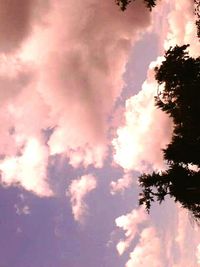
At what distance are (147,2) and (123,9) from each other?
6.72 feet

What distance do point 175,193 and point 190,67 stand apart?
434 inches

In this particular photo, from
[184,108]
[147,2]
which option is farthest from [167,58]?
[147,2]

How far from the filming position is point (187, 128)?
120ft

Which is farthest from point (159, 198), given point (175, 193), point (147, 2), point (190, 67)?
point (147, 2)

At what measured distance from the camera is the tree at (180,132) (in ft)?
119

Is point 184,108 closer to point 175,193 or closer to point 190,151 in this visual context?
Result: point 190,151

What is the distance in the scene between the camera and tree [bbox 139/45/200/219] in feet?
119

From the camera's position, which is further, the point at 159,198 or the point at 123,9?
the point at 159,198

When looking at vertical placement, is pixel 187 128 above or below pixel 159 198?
above

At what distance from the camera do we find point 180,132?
37.4 m

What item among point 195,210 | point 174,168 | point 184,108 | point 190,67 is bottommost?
point 195,210

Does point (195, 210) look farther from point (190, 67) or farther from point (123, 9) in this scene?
point (123, 9)

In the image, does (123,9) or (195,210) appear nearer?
(123,9)

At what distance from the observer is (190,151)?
36.6 m
